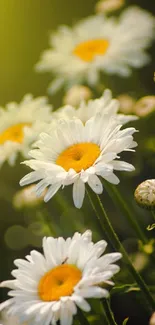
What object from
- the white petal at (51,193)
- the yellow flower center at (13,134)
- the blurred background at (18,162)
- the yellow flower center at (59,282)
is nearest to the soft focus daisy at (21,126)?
the yellow flower center at (13,134)

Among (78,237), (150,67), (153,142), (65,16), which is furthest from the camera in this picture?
(65,16)

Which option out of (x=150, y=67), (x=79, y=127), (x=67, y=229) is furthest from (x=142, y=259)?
(x=150, y=67)

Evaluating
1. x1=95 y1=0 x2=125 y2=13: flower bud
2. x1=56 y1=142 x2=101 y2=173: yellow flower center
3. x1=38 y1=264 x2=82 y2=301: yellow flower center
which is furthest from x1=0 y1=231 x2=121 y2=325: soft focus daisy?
x1=95 y1=0 x2=125 y2=13: flower bud

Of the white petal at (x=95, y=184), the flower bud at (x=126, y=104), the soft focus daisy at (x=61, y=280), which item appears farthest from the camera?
the flower bud at (x=126, y=104)

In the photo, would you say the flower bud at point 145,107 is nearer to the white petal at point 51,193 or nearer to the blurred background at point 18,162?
the blurred background at point 18,162

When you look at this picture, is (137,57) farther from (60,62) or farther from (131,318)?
(131,318)

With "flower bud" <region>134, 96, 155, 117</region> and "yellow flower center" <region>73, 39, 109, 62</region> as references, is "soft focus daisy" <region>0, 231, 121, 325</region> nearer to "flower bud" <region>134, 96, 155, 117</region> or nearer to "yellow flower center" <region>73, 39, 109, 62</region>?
"flower bud" <region>134, 96, 155, 117</region>

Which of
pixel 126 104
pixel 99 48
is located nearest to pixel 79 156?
pixel 126 104
